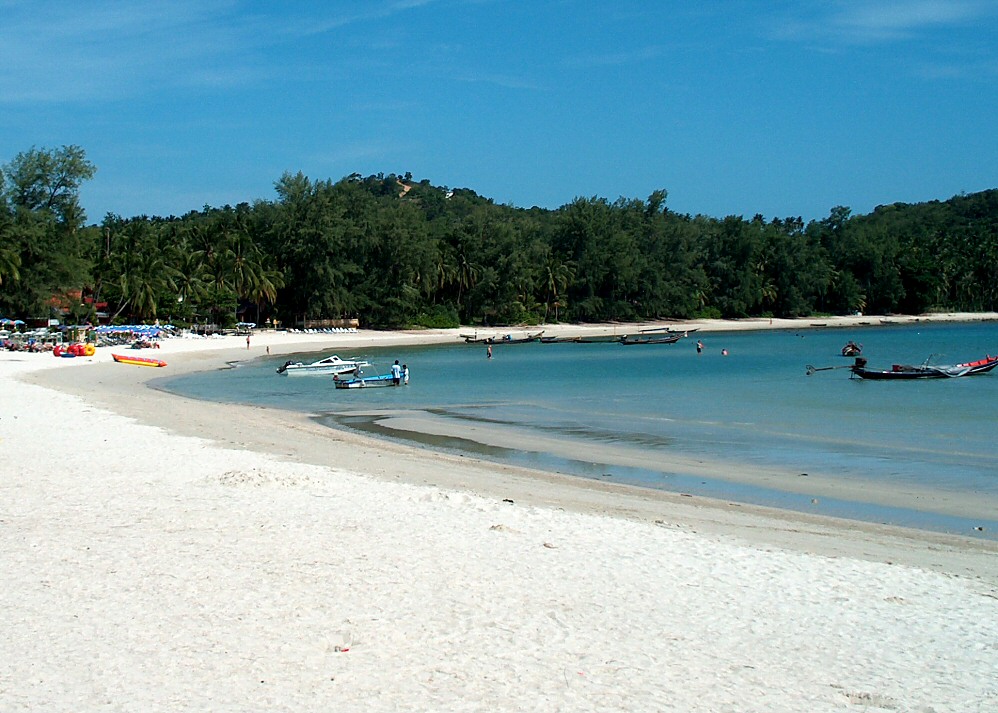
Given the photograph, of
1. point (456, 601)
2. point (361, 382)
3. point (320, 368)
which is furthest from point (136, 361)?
point (456, 601)

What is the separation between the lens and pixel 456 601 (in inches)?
330

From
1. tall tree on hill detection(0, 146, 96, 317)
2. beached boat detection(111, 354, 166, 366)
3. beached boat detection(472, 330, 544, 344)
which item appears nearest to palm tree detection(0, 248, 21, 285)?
tall tree on hill detection(0, 146, 96, 317)

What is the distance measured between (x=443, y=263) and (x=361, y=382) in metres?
69.6

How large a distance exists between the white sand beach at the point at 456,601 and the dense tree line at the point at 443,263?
228 feet

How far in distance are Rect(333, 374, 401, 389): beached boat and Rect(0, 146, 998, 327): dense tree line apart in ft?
140

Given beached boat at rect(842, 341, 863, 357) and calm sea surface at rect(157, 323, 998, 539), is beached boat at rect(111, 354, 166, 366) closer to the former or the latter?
calm sea surface at rect(157, 323, 998, 539)

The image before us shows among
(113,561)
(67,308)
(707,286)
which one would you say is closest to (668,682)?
(113,561)

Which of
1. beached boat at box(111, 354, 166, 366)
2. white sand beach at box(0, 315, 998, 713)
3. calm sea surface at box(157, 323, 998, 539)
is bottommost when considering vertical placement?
calm sea surface at box(157, 323, 998, 539)

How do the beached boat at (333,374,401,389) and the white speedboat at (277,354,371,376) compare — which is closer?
the beached boat at (333,374,401,389)

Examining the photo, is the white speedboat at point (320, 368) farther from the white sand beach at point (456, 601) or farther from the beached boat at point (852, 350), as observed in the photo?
the white sand beach at point (456, 601)

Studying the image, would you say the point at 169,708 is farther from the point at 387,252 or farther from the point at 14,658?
the point at 387,252

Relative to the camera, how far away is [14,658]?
675cm

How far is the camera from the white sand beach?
21.1ft

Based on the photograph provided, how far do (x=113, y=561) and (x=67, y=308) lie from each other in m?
79.4
